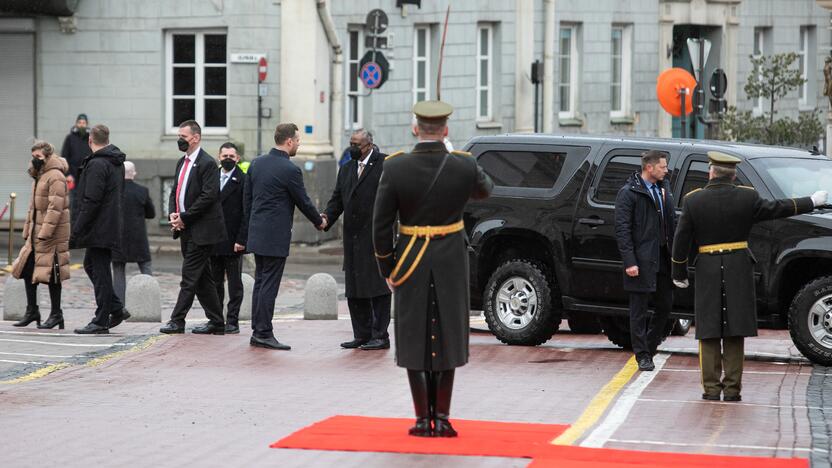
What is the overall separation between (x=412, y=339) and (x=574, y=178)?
5.40m

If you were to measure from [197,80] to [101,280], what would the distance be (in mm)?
13935

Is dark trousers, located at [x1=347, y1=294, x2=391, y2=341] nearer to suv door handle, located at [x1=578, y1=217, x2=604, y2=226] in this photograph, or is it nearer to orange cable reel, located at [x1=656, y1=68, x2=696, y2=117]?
suv door handle, located at [x1=578, y1=217, x2=604, y2=226]

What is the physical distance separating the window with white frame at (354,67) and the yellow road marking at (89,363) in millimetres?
15661

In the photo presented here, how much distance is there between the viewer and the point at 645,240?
43.4ft

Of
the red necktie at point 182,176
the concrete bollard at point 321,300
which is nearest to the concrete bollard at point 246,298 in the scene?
the concrete bollard at point 321,300

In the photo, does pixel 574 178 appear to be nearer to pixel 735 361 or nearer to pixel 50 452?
pixel 735 361

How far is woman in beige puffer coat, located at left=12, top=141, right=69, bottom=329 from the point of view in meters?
15.2

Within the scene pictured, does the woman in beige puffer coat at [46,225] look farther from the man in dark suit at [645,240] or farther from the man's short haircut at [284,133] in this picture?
the man in dark suit at [645,240]

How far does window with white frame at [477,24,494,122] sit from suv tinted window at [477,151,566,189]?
18.0 m

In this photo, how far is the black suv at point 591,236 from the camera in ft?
44.0

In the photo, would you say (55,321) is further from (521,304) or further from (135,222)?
(521,304)

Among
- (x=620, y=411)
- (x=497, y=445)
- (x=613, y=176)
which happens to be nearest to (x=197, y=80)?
(x=613, y=176)

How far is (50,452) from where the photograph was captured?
916 centimetres

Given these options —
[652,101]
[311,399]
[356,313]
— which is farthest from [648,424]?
[652,101]
